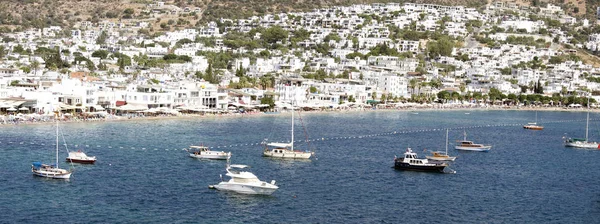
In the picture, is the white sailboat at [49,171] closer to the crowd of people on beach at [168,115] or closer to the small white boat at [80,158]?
the small white boat at [80,158]

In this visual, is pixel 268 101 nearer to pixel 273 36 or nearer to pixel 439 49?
pixel 439 49

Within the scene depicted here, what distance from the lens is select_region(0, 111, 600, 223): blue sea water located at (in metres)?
27.6

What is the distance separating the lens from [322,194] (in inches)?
1219

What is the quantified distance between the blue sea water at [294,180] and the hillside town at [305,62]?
828 cm

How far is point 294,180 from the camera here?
3369 cm

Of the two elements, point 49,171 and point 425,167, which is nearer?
point 49,171

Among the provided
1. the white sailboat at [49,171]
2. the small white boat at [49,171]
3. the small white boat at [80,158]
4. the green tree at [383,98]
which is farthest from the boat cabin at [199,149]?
the green tree at [383,98]

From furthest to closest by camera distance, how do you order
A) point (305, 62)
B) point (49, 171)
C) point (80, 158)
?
point (305, 62) < point (80, 158) < point (49, 171)

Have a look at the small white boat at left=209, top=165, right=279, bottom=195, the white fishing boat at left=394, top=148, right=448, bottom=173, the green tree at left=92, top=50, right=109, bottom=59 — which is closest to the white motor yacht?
the white fishing boat at left=394, top=148, right=448, bottom=173

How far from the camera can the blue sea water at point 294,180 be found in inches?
1088

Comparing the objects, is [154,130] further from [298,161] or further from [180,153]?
[298,161]

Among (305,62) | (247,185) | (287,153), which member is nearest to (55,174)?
(247,185)

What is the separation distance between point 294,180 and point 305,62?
225 feet

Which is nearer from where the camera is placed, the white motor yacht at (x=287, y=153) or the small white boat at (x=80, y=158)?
the small white boat at (x=80, y=158)
